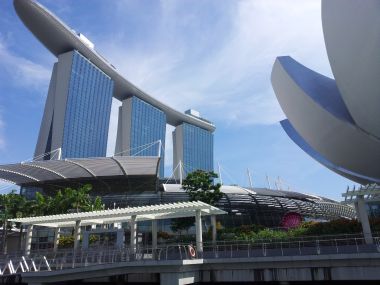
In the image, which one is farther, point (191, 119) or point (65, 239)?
point (191, 119)

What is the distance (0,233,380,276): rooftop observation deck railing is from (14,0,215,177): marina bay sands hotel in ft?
197

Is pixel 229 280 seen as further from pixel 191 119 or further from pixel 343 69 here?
pixel 191 119

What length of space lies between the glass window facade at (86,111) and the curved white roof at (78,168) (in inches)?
1099

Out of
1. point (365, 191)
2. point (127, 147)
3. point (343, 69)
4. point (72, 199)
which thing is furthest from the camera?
point (127, 147)

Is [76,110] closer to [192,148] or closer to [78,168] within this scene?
[78,168]

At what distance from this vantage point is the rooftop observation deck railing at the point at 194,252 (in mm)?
19703

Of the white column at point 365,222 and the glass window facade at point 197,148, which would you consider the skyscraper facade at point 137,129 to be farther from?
the white column at point 365,222

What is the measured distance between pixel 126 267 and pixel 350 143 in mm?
24102

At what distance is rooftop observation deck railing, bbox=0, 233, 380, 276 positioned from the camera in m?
19.7

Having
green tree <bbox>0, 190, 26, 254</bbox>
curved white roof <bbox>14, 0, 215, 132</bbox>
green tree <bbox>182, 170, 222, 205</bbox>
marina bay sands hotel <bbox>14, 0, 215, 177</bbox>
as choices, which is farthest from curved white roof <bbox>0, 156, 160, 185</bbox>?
curved white roof <bbox>14, 0, 215, 132</bbox>

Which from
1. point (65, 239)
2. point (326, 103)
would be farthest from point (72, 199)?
point (326, 103)

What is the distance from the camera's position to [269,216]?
55.7m

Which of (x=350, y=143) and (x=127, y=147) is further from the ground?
(x=127, y=147)

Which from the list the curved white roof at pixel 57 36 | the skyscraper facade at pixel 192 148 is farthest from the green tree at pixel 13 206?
the skyscraper facade at pixel 192 148
